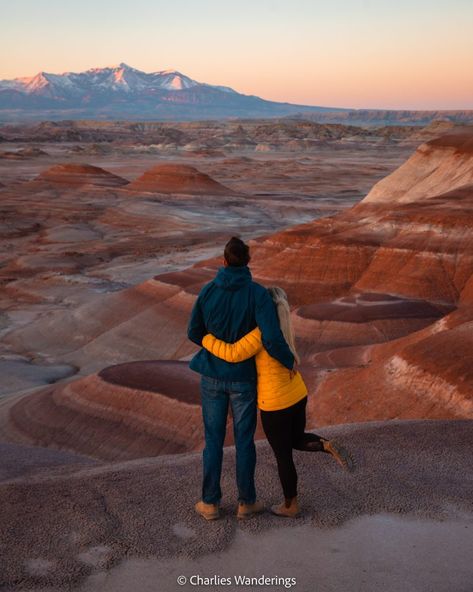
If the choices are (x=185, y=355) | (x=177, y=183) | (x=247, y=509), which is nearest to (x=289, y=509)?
(x=247, y=509)

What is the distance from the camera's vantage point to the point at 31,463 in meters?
8.63

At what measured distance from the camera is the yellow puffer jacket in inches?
186

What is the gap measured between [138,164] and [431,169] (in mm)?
68097

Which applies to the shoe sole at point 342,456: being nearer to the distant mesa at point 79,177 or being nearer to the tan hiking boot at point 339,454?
the tan hiking boot at point 339,454

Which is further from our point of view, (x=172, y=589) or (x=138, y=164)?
(x=138, y=164)

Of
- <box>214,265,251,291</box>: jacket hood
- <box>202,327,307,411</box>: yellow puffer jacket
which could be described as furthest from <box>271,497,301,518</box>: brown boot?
<box>214,265,251,291</box>: jacket hood

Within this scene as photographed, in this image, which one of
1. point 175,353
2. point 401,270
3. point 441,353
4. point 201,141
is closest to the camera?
point 441,353

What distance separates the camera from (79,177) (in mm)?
64188

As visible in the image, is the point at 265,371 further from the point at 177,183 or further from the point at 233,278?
the point at 177,183

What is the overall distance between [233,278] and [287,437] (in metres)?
1.06

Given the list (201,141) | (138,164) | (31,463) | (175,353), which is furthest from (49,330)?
(201,141)

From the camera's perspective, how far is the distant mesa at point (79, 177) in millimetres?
62844

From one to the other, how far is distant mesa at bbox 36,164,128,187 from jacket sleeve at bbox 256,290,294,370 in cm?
5899

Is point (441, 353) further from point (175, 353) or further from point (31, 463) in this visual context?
point (175, 353)
